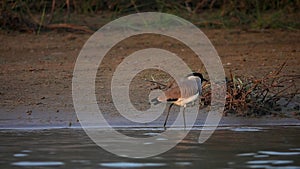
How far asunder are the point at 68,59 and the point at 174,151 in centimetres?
415

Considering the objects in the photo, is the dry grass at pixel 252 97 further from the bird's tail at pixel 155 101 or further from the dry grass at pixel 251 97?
the bird's tail at pixel 155 101

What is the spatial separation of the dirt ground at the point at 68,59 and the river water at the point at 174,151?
3.07ft

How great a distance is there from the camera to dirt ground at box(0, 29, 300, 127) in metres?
9.37

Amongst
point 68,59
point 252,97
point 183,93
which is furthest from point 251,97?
point 68,59

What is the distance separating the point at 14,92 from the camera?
964 centimetres

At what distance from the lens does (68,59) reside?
37.3ft

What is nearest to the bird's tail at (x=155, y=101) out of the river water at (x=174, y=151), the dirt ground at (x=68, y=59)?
the river water at (x=174, y=151)

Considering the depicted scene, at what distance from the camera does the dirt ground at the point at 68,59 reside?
9.37 meters

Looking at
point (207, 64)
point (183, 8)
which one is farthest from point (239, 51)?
point (183, 8)

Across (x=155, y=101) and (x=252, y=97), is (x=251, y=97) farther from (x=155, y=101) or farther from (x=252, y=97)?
(x=155, y=101)

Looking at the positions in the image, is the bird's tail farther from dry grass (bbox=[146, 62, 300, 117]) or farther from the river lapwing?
dry grass (bbox=[146, 62, 300, 117])

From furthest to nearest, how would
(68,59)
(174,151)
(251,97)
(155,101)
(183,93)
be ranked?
(68,59) < (251,97) < (155,101) < (183,93) < (174,151)

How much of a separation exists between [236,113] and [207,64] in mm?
2159

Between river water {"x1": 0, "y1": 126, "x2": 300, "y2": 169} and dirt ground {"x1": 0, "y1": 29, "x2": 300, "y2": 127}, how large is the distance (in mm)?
936
